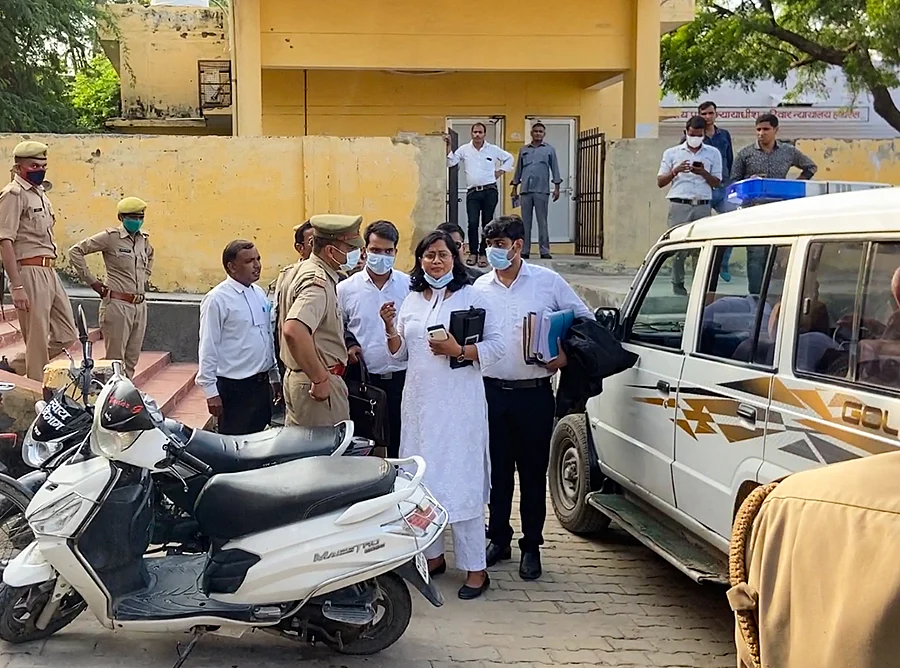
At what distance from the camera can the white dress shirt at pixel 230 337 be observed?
5602mm

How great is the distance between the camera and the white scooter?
3.79m

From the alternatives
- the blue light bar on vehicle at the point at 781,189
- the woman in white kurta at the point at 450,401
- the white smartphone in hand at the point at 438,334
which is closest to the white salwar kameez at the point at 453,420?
the woman in white kurta at the point at 450,401

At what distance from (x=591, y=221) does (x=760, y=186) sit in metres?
9.09

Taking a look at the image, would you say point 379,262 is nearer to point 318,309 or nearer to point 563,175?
point 318,309

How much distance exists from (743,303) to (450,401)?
4.96 feet

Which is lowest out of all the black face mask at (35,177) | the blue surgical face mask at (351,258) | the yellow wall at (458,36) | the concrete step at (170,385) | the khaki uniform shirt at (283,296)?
the concrete step at (170,385)

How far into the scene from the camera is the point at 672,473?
4668 mm

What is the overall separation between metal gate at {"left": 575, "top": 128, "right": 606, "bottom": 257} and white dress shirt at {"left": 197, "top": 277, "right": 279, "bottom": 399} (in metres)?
7.96

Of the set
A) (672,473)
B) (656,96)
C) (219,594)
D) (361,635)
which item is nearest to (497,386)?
(672,473)

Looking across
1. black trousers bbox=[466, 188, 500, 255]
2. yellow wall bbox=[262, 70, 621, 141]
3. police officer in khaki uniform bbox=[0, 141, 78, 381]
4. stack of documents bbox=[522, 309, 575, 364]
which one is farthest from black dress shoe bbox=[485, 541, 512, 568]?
yellow wall bbox=[262, 70, 621, 141]

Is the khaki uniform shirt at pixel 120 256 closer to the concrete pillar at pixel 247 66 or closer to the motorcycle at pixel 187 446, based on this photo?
the motorcycle at pixel 187 446

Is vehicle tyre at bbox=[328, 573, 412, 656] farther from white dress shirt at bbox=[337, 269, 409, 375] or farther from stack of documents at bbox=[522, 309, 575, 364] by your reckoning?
white dress shirt at bbox=[337, 269, 409, 375]

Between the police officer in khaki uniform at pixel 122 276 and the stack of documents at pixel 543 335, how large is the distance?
3949 mm

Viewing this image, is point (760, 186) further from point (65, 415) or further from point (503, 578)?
point (65, 415)
